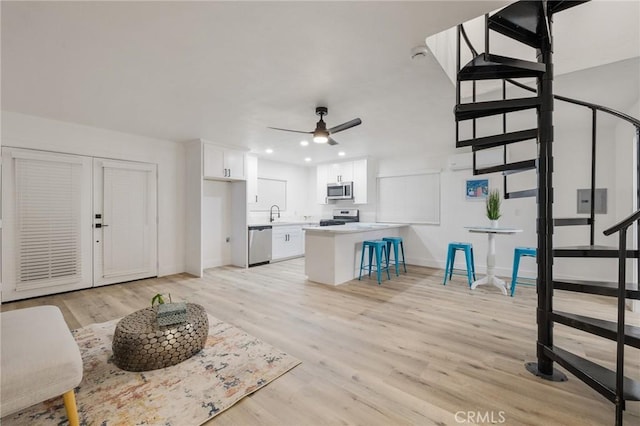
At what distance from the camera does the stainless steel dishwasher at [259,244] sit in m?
5.76

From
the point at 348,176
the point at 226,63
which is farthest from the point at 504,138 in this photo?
the point at 348,176

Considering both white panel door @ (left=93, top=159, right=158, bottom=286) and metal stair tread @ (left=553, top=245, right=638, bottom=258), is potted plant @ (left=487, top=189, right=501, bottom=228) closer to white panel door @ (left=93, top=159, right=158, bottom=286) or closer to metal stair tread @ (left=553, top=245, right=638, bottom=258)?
metal stair tread @ (left=553, top=245, right=638, bottom=258)

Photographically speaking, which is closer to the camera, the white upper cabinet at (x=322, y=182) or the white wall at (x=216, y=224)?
the white wall at (x=216, y=224)

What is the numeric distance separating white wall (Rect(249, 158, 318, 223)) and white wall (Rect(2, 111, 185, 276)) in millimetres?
1752

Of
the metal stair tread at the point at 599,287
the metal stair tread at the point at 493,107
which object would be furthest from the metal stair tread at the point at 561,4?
the metal stair tread at the point at 599,287

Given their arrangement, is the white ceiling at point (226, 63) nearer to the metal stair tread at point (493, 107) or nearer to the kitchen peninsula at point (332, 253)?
the metal stair tread at point (493, 107)

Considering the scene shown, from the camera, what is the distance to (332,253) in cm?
441

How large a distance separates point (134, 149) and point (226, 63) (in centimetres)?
326

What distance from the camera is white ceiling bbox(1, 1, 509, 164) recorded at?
1737 mm

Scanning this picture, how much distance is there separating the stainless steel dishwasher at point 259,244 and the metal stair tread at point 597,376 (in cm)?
488

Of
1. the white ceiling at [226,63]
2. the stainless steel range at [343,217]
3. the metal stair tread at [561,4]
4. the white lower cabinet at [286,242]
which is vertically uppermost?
the metal stair tread at [561,4]

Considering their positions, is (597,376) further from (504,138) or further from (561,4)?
(561,4)

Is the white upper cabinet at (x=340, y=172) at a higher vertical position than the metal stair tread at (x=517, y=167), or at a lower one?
higher

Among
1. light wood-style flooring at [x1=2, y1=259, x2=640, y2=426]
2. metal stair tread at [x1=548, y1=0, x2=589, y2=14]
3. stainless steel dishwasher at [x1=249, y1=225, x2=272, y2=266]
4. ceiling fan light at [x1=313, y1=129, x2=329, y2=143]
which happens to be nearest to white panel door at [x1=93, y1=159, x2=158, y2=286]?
light wood-style flooring at [x1=2, y1=259, x2=640, y2=426]
